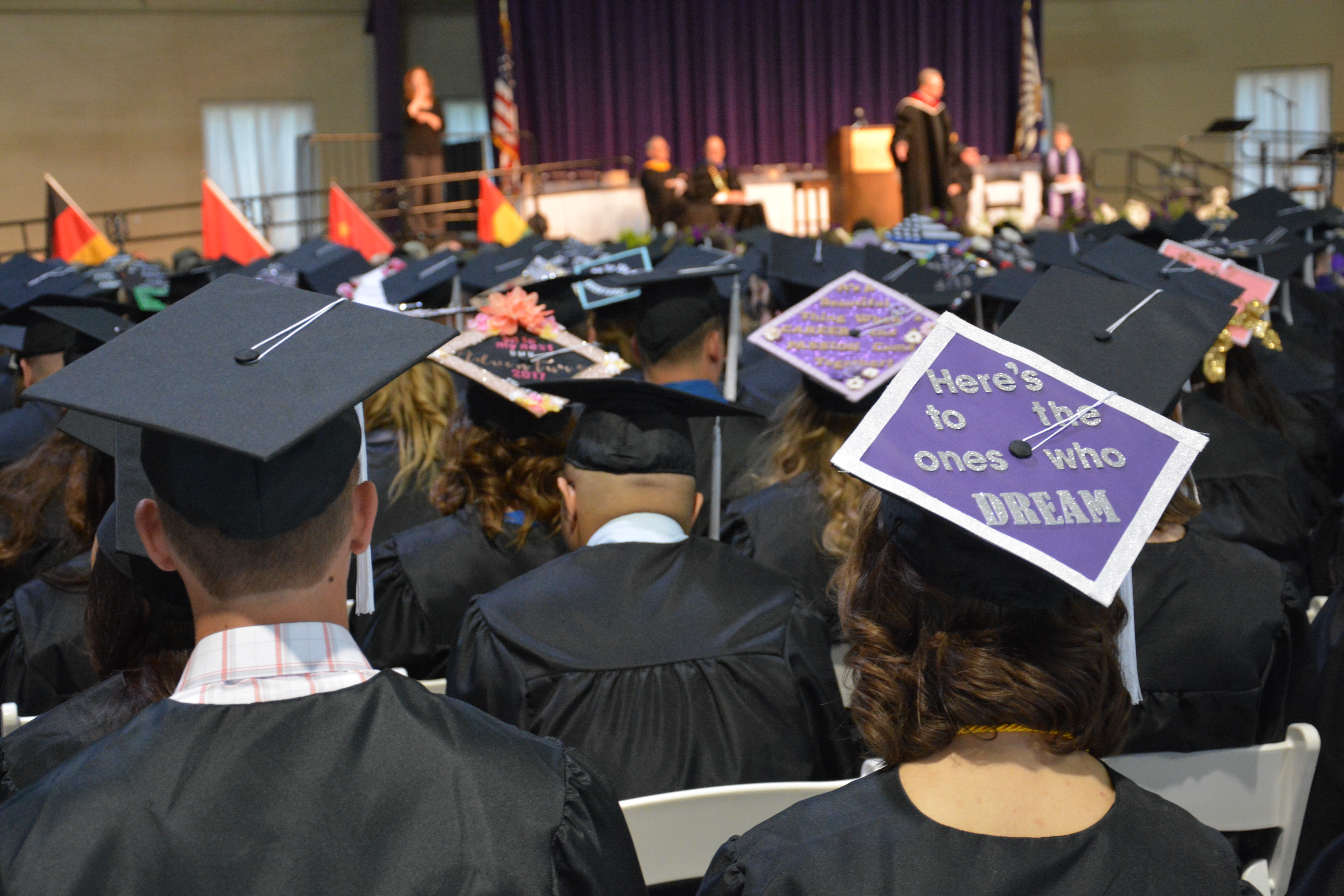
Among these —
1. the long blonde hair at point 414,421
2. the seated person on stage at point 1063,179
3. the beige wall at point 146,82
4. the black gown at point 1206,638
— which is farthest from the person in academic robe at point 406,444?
the beige wall at point 146,82

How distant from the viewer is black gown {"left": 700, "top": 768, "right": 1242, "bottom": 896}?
46.1 inches

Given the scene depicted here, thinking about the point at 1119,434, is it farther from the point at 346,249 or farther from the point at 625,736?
the point at 346,249

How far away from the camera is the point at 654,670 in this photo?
6.77ft

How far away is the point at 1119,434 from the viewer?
1.35m

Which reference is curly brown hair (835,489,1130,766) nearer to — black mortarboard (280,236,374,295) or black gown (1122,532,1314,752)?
black gown (1122,532,1314,752)

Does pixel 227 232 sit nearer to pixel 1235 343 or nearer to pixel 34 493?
pixel 34 493

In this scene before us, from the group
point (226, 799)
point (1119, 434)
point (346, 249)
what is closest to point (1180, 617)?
point (1119, 434)

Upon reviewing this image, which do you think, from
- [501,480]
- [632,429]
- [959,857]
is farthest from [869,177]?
[959,857]

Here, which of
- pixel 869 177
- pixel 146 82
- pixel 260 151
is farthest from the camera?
pixel 260 151

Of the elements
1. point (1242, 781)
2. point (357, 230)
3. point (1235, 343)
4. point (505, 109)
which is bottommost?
point (1242, 781)

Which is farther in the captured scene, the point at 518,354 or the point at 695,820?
the point at 518,354

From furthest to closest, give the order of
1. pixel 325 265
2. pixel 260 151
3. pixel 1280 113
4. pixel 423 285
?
pixel 1280 113
pixel 260 151
pixel 325 265
pixel 423 285

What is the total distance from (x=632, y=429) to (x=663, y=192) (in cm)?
1239

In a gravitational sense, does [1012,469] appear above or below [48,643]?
above
